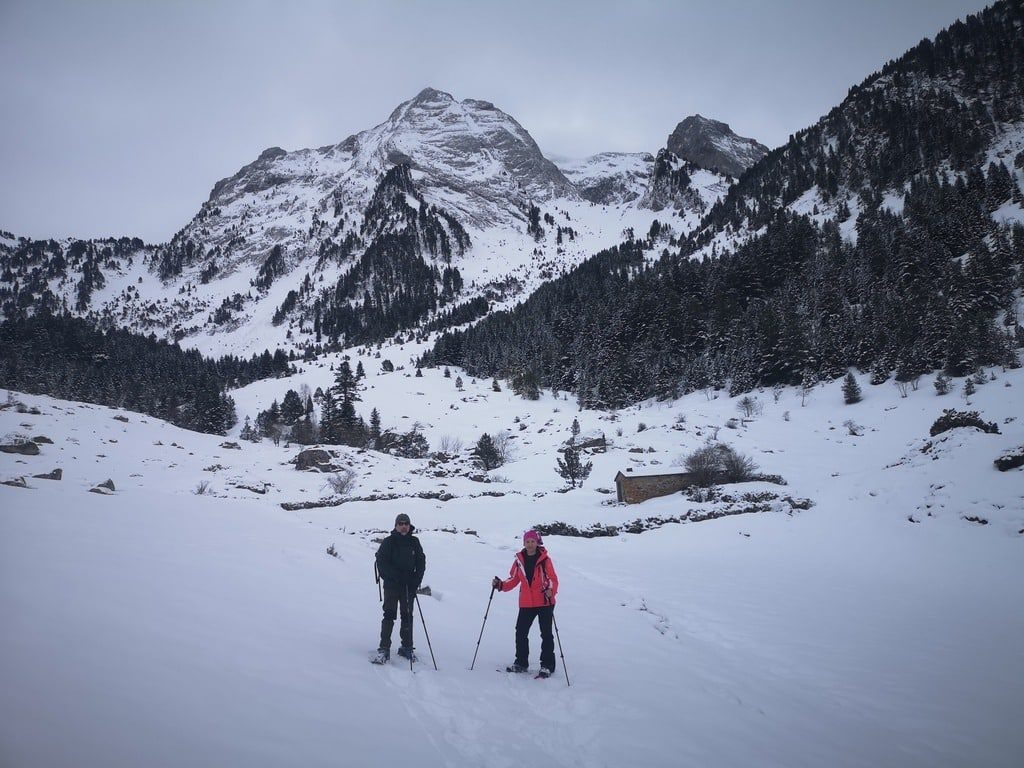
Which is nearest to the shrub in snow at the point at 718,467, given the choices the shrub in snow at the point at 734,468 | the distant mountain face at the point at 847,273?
the shrub in snow at the point at 734,468

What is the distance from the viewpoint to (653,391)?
54906 mm

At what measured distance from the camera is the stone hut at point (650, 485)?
23.1 metres

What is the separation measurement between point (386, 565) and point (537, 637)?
378 centimetres

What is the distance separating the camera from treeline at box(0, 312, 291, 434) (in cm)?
6594

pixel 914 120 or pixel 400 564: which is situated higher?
pixel 914 120

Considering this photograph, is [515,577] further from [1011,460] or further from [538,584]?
[1011,460]

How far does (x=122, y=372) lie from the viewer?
3273 inches

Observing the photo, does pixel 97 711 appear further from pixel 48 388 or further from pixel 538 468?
pixel 48 388

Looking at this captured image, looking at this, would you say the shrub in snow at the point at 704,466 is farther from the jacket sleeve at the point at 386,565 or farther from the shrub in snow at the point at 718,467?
the jacket sleeve at the point at 386,565

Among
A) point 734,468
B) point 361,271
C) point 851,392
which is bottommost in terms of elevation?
point 734,468

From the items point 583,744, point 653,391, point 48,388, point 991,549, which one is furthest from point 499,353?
point 583,744

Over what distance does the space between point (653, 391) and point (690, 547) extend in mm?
40717

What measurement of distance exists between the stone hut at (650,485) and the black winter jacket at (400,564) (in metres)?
18.8

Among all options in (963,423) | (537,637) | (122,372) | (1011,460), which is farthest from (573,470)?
(122,372)
